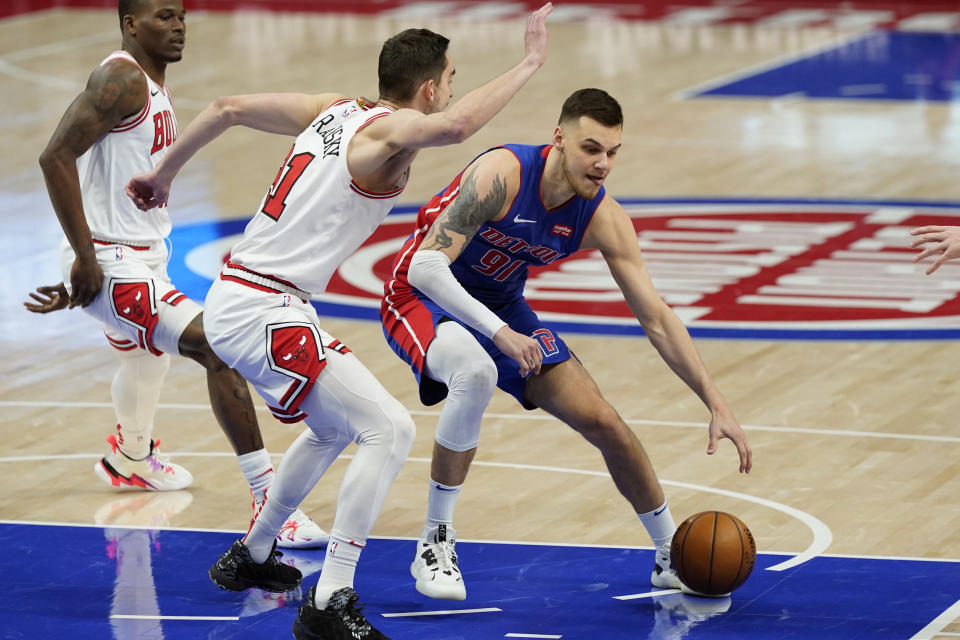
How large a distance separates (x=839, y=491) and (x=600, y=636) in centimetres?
195

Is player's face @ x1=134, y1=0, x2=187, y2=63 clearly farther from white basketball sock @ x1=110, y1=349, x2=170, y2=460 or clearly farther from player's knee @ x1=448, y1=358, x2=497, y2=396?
player's knee @ x1=448, y1=358, x2=497, y2=396

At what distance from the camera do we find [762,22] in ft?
76.9

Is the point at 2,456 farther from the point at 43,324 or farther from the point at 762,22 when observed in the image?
the point at 762,22

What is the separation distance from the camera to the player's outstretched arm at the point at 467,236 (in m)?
5.98

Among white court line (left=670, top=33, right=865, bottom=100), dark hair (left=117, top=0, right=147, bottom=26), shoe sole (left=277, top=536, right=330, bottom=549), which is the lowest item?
white court line (left=670, top=33, right=865, bottom=100)

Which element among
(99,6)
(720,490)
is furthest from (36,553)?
(99,6)

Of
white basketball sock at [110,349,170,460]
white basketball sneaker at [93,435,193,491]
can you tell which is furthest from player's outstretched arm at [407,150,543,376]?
white basketball sneaker at [93,435,193,491]

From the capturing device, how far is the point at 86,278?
699 cm

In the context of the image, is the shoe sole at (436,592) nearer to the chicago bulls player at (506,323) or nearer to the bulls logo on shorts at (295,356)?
the chicago bulls player at (506,323)

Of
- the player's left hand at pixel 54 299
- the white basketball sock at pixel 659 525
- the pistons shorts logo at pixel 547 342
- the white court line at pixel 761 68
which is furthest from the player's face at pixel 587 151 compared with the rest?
the white court line at pixel 761 68

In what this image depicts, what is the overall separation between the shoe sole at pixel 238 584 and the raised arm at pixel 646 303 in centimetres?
163

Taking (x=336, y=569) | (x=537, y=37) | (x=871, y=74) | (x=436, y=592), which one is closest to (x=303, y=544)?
(x=436, y=592)

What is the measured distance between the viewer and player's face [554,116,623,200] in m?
6.07

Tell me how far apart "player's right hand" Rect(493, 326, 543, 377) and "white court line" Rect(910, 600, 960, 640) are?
1.60m
